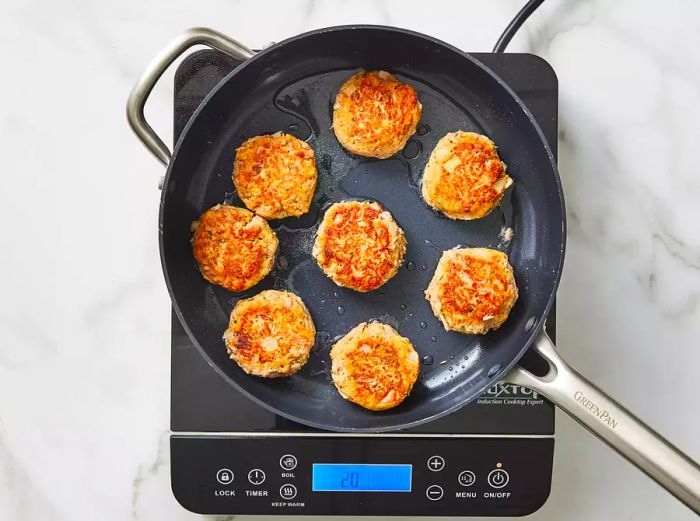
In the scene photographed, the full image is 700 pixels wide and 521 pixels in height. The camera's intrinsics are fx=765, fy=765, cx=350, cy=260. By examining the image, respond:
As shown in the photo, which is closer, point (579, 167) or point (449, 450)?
point (449, 450)

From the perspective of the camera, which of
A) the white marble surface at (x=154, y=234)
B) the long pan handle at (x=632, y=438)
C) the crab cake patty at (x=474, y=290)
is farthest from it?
the white marble surface at (x=154, y=234)

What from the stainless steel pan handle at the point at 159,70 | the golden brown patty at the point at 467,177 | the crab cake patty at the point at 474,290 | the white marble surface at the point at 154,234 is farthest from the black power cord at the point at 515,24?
the stainless steel pan handle at the point at 159,70

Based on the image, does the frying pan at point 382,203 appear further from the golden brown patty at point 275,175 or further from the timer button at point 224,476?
the timer button at point 224,476

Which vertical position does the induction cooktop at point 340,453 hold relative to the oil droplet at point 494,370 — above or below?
below

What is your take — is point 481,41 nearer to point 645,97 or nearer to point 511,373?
point 645,97

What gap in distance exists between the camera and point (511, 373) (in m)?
1.22

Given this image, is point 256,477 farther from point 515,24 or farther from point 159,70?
point 515,24

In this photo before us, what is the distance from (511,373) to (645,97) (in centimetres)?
66

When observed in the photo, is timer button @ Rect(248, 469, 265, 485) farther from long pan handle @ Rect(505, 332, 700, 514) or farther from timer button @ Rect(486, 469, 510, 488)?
long pan handle @ Rect(505, 332, 700, 514)

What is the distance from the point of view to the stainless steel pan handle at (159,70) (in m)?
1.21

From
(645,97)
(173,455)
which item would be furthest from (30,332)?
(645,97)

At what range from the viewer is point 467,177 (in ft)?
4.46

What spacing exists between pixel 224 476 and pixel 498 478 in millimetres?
492

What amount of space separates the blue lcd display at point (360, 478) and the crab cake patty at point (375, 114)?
0.56 metres
